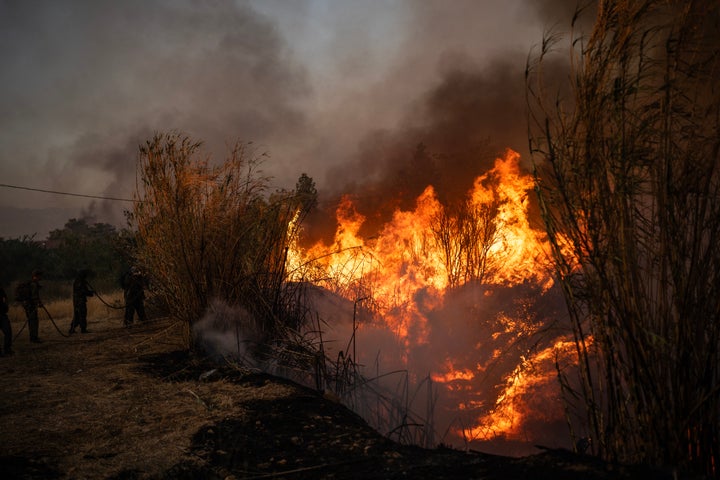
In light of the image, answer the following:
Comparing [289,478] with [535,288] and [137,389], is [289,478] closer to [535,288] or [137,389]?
[137,389]

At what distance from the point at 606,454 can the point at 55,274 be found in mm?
23763

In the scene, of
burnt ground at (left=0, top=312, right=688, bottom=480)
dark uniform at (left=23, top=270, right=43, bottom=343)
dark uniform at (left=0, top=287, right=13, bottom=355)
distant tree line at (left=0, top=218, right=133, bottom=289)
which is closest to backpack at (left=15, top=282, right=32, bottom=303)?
dark uniform at (left=23, top=270, right=43, bottom=343)

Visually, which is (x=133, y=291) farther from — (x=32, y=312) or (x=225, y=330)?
(x=225, y=330)

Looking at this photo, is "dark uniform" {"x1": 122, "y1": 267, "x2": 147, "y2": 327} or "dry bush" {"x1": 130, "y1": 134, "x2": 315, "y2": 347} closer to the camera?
"dry bush" {"x1": 130, "y1": 134, "x2": 315, "y2": 347}

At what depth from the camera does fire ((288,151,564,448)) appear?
29.4 feet

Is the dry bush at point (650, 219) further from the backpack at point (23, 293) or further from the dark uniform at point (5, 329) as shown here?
the backpack at point (23, 293)

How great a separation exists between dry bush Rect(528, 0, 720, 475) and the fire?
18.8 feet

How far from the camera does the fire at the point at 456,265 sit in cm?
896

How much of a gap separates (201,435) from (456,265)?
9.31m

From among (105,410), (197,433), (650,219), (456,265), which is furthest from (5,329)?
(456,265)

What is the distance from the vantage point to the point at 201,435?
3.37 meters

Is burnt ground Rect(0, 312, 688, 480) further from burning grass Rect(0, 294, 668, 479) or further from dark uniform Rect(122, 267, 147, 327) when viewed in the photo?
dark uniform Rect(122, 267, 147, 327)

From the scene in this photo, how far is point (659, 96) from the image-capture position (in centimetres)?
237

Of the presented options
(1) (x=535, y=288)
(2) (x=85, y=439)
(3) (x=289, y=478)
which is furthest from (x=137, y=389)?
(1) (x=535, y=288)
